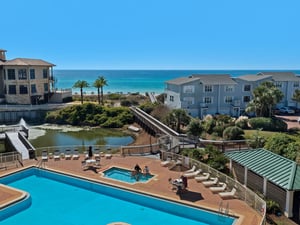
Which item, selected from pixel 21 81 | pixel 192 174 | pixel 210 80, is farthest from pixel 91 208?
pixel 21 81

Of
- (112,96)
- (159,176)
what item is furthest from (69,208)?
(112,96)

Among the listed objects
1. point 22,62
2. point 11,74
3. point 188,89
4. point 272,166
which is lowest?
point 272,166

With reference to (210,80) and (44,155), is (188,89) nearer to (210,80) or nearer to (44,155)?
(210,80)

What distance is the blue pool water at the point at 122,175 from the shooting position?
19.3 metres

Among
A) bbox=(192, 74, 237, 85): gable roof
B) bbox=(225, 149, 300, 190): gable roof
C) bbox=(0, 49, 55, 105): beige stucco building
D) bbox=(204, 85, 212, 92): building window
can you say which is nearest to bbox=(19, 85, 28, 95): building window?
bbox=(0, 49, 55, 105): beige stucco building

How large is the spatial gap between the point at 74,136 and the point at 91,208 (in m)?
27.8

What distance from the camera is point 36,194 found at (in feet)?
57.8

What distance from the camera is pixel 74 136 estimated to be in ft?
Result: 139

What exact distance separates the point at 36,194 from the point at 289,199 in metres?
14.4

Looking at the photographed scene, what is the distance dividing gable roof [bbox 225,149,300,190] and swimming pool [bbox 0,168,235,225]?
3.79 m

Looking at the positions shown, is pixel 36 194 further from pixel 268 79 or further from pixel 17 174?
pixel 268 79

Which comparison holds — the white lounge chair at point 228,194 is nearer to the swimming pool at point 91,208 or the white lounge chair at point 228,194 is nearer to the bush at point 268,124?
the swimming pool at point 91,208

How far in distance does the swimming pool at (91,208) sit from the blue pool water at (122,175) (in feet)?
5.64

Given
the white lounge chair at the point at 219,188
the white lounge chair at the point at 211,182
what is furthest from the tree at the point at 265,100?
the white lounge chair at the point at 219,188
